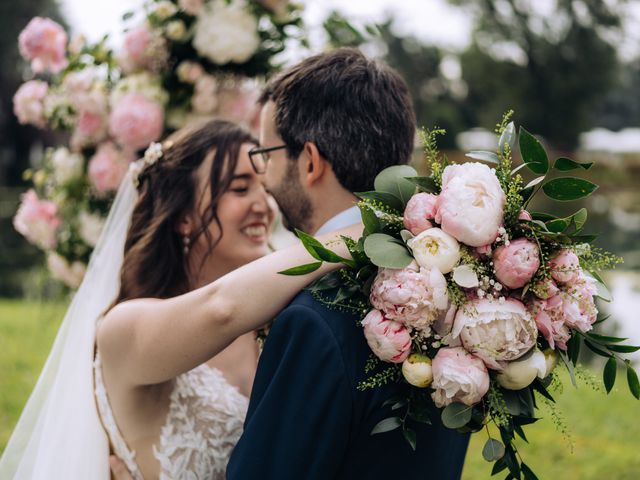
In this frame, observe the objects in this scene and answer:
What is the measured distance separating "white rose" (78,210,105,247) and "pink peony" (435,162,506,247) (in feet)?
8.49

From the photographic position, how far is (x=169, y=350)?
2275 millimetres

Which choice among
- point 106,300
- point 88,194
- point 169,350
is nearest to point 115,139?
point 88,194

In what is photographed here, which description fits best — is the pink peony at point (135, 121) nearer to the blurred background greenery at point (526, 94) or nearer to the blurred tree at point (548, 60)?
the blurred background greenery at point (526, 94)

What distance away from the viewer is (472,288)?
1823 mm

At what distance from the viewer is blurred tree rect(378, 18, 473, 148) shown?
130ft

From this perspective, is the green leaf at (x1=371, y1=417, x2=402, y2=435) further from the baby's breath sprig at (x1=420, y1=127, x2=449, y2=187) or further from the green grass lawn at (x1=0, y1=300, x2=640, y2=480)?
the green grass lawn at (x1=0, y1=300, x2=640, y2=480)

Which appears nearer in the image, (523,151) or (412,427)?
(523,151)

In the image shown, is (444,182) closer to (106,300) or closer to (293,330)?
(293,330)

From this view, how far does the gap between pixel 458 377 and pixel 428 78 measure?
44007 mm

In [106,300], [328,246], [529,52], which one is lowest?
[529,52]

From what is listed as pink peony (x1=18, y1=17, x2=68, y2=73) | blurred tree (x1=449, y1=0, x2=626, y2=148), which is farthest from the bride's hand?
blurred tree (x1=449, y1=0, x2=626, y2=148)

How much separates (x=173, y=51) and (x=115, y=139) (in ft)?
1.85

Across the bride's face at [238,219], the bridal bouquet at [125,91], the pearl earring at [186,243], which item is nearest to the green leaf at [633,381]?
the bride's face at [238,219]

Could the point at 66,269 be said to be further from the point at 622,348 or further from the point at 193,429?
the point at 622,348
